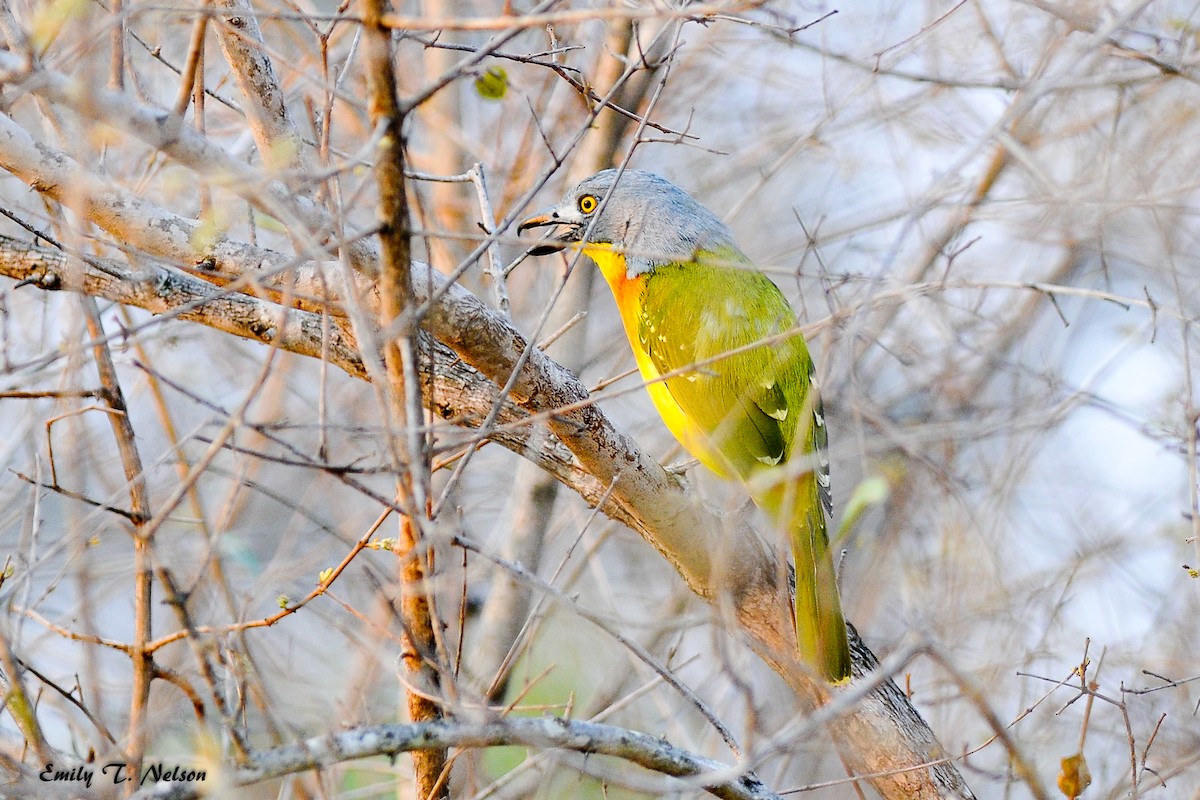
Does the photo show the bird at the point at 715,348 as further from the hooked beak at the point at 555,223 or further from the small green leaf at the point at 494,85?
the small green leaf at the point at 494,85

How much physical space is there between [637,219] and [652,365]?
801mm

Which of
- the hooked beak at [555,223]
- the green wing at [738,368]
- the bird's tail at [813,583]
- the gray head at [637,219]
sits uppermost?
the gray head at [637,219]

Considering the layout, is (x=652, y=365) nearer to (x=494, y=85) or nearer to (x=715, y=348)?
(x=715, y=348)

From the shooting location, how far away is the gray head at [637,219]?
468cm

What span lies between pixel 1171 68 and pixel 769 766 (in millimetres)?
4480

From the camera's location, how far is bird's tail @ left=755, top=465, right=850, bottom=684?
3666 mm

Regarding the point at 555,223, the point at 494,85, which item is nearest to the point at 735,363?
the point at 555,223

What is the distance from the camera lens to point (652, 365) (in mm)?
4500

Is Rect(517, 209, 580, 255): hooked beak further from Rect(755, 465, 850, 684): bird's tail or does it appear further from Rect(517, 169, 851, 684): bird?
Rect(755, 465, 850, 684): bird's tail

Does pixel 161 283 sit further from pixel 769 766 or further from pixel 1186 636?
pixel 1186 636

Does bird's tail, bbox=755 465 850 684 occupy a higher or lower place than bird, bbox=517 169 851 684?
lower

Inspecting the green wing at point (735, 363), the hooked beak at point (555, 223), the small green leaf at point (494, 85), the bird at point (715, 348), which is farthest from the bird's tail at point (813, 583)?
the small green leaf at point (494, 85)

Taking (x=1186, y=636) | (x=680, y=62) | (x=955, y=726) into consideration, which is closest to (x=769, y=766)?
(x=955, y=726)

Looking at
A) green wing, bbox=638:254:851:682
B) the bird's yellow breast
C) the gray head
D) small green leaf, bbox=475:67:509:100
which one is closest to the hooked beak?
the gray head
